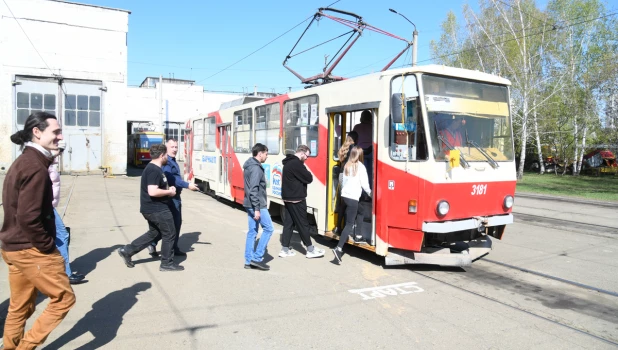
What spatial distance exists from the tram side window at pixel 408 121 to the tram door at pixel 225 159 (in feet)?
25.1

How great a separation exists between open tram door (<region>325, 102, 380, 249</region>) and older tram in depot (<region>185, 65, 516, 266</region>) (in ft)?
0.06

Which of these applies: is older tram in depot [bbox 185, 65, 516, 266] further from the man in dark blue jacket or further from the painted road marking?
the man in dark blue jacket

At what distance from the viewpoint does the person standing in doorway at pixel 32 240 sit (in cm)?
340

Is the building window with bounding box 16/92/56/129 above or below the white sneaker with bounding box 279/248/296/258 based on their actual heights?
above

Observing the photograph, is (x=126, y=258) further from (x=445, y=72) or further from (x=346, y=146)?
(x=445, y=72)

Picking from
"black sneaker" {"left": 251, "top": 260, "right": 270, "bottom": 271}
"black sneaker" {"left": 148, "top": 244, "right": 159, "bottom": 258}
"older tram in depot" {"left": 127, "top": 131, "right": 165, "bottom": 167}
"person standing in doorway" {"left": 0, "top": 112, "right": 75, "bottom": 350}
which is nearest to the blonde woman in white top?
"black sneaker" {"left": 251, "top": 260, "right": 270, "bottom": 271}

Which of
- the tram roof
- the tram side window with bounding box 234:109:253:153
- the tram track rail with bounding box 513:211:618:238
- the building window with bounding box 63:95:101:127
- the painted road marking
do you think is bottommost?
the painted road marking

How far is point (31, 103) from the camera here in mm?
25766

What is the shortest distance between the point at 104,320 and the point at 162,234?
1.91 m

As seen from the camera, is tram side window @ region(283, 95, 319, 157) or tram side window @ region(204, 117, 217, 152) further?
tram side window @ region(204, 117, 217, 152)

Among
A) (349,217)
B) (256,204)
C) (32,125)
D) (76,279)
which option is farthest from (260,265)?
(32,125)

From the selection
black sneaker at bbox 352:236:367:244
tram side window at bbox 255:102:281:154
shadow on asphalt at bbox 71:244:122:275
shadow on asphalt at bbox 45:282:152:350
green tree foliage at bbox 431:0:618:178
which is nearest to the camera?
shadow on asphalt at bbox 45:282:152:350

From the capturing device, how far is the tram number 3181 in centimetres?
688

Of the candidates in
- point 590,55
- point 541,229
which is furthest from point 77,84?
point 590,55
